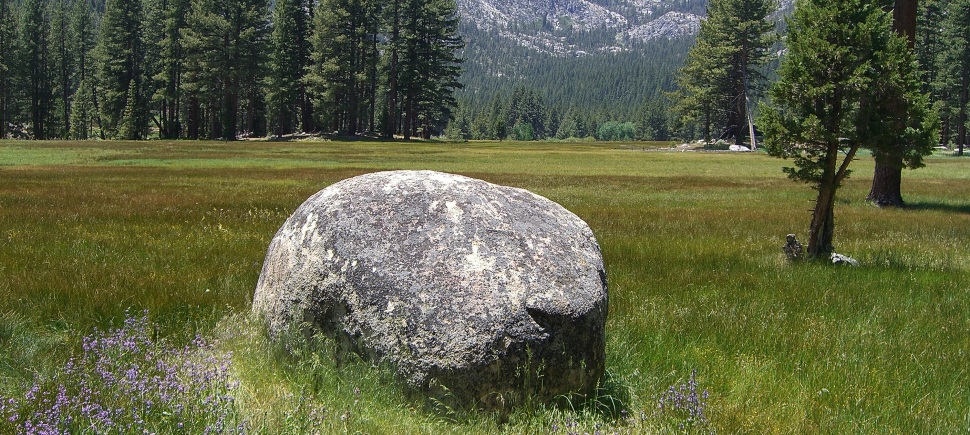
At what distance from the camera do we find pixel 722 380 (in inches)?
204

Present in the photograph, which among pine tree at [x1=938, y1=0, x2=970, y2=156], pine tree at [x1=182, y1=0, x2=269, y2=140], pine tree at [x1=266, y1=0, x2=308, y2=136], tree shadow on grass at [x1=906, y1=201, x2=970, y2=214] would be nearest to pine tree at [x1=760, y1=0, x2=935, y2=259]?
tree shadow on grass at [x1=906, y1=201, x2=970, y2=214]

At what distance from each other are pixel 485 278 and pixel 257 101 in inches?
3450

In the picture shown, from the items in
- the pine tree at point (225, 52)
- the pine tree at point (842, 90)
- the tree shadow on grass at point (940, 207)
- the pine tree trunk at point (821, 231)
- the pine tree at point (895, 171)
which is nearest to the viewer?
the pine tree at point (842, 90)

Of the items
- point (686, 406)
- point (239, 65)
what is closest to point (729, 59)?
point (239, 65)

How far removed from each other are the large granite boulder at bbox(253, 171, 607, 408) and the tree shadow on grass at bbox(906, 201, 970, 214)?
17778 mm

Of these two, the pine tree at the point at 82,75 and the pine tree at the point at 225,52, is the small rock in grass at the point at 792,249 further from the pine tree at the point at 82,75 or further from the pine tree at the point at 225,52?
the pine tree at the point at 82,75

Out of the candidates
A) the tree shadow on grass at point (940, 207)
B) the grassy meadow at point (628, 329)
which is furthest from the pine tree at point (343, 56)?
the tree shadow on grass at point (940, 207)

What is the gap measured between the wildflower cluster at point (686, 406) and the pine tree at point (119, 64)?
84053 millimetres

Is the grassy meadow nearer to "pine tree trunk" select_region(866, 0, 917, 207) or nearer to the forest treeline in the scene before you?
"pine tree trunk" select_region(866, 0, 917, 207)

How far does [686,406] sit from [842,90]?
6.90 meters

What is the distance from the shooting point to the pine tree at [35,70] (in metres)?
83.7

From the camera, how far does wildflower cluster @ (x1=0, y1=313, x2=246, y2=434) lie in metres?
3.49

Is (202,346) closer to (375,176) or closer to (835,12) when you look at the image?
(375,176)

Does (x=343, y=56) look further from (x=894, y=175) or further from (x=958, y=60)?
(x=958, y=60)
